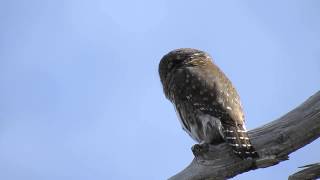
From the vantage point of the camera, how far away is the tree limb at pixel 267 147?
628cm

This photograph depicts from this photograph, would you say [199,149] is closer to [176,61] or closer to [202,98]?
[202,98]

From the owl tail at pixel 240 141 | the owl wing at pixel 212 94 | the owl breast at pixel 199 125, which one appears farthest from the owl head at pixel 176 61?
the owl tail at pixel 240 141

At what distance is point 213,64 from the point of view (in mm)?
8750

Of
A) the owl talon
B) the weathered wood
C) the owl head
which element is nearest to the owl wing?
the owl head

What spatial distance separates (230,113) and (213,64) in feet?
4.99

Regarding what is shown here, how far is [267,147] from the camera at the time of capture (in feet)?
21.2

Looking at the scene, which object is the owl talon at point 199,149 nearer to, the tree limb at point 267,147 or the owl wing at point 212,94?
the tree limb at point 267,147

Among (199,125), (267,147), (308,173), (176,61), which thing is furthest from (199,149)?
(176,61)

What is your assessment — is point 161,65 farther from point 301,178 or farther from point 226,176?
point 301,178

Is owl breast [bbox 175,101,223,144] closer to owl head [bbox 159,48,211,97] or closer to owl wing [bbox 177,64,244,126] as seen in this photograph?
owl wing [bbox 177,64,244,126]

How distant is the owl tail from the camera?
644cm

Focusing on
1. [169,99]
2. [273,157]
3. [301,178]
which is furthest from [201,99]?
[301,178]

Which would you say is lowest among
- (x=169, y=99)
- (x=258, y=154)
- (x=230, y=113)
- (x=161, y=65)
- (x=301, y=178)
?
(x=301, y=178)

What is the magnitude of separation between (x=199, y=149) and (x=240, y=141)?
0.49 meters
